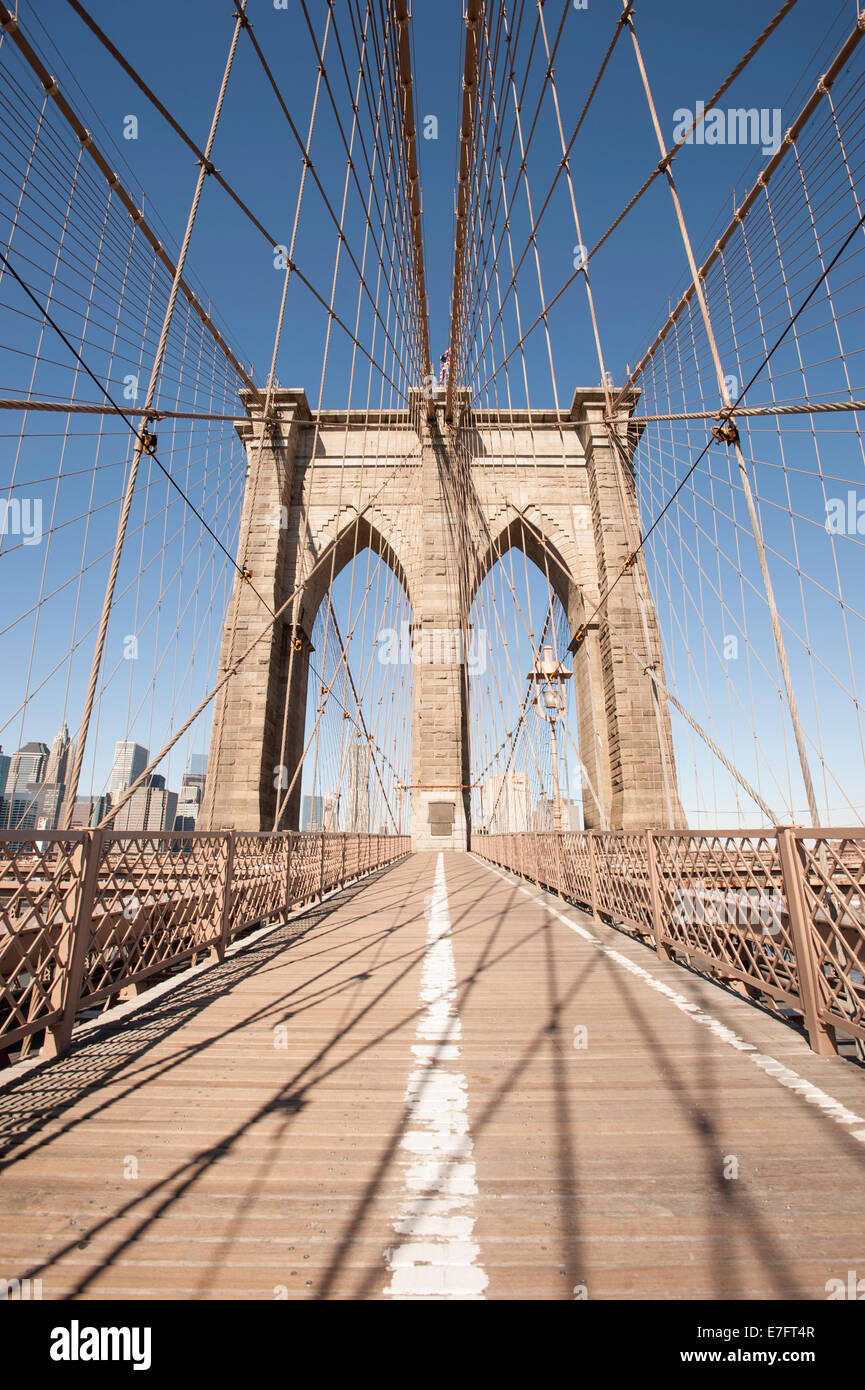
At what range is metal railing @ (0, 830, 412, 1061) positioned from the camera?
7.41 ft

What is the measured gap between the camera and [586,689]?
16.4 m

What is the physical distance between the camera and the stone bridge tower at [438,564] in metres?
14.5

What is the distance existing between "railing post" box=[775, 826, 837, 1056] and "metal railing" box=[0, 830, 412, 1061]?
2.82 meters

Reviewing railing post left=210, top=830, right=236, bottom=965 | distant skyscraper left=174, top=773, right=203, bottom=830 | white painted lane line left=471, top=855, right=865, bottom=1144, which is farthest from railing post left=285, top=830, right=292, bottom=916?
distant skyscraper left=174, top=773, right=203, bottom=830

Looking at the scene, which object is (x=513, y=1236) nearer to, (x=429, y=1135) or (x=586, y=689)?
(x=429, y=1135)

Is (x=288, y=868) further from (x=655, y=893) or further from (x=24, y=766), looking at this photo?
(x=24, y=766)

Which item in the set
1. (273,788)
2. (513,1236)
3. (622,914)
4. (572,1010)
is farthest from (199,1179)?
(273,788)

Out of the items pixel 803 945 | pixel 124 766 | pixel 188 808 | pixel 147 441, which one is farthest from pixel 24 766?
pixel 803 945

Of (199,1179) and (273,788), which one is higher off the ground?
(273,788)

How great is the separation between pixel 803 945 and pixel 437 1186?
5.50 ft

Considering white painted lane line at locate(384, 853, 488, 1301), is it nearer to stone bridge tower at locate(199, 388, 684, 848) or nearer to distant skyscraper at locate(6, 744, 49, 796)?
stone bridge tower at locate(199, 388, 684, 848)
